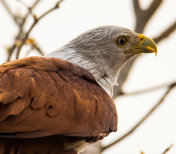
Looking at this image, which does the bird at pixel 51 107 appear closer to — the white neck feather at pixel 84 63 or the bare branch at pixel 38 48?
the white neck feather at pixel 84 63

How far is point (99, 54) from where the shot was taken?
514 centimetres

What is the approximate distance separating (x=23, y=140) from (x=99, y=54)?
75.4 inches

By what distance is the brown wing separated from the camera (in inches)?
135

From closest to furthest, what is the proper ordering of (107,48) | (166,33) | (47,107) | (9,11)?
(47,107), (107,48), (9,11), (166,33)

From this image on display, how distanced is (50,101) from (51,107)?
0.20ft

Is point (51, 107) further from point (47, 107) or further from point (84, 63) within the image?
point (84, 63)

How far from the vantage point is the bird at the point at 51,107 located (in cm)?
345

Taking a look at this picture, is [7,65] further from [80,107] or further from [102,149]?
→ [102,149]

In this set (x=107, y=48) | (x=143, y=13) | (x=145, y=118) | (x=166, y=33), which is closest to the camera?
(x=107, y=48)

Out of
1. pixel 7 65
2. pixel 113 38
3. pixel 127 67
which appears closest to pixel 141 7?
pixel 127 67

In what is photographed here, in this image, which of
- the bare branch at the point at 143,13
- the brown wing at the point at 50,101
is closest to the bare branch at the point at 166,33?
the bare branch at the point at 143,13

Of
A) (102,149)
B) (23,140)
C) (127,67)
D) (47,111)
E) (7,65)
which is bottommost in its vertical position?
(102,149)

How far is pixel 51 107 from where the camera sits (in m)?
3.68

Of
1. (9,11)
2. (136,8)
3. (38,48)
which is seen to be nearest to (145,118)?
(38,48)
